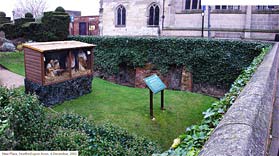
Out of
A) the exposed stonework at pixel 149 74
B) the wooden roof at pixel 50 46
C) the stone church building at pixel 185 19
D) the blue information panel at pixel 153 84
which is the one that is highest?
the stone church building at pixel 185 19

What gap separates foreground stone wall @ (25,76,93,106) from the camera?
9.53 meters

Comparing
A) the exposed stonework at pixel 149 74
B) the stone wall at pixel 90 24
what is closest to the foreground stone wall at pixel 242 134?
the exposed stonework at pixel 149 74

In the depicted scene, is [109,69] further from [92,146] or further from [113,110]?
[92,146]

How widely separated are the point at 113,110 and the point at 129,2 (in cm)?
1824

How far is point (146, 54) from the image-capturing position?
16.6 meters

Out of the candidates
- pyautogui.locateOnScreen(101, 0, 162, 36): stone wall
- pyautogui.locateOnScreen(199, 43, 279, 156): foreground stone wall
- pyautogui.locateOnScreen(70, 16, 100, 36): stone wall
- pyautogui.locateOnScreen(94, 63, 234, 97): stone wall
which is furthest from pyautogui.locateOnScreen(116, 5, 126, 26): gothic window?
pyautogui.locateOnScreen(199, 43, 279, 156): foreground stone wall

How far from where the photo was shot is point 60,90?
1012cm

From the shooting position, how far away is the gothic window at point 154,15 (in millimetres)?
24625

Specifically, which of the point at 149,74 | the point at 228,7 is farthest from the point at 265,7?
the point at 149,74

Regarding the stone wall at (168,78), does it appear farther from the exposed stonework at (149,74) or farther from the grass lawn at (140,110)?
the grass lawn at (140,110)

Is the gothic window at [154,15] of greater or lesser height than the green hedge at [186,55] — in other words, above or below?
above

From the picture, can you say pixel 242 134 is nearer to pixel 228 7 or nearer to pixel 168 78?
pixel 168 78

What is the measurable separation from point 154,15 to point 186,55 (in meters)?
10.5

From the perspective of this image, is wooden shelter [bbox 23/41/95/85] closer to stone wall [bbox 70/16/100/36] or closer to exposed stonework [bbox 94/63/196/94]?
exposed stonework [bbox 94/63/196/94]
